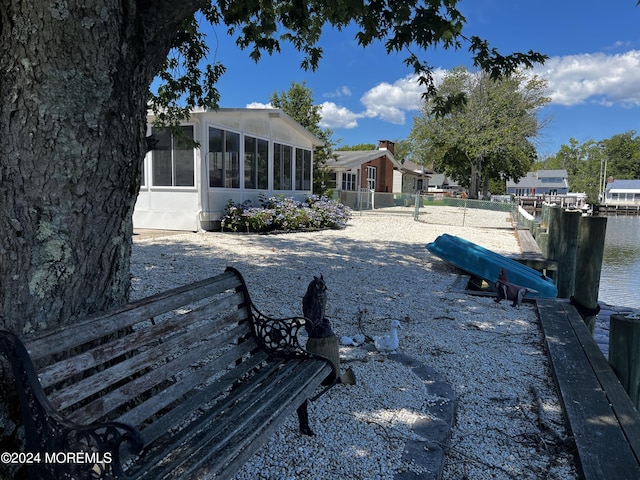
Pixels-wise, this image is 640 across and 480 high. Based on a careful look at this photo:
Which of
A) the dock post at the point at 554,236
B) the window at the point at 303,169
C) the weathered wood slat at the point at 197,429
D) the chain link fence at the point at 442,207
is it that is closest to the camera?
the weathered wood slat at the point at 197,429

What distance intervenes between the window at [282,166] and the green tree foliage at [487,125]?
21.2 metres

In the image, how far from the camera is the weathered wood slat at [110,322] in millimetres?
1678

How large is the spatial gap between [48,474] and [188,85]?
5.03 m

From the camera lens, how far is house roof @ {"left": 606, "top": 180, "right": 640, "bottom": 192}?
8056cm

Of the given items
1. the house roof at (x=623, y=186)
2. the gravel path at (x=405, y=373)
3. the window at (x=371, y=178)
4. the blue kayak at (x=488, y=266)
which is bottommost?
the gravel path at (x=405, y=373)

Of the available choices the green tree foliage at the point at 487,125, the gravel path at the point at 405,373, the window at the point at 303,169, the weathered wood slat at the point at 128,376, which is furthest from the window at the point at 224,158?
the green tree foliage at the point at 487,125

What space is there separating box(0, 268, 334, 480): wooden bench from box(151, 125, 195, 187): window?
1001cm

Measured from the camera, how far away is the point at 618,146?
357 feet

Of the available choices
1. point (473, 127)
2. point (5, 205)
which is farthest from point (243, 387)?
point (473, 127)

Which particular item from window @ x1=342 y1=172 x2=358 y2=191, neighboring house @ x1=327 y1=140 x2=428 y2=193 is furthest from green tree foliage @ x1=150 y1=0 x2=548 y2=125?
window @ x1=342 y1=172 x2=358 y2=191

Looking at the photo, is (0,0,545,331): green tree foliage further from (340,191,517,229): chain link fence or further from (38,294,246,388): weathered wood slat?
(340,191,517,229): chain link fence

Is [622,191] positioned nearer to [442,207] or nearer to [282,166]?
[442,207]

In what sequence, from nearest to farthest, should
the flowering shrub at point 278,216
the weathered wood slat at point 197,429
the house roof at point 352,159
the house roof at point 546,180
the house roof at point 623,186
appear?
the weathered wood slat at point 197,429 < the flowering shrub at point 278,216 < the house roof at point 352,159 < the house roof at point 623,186 < the house roof at point 546,180

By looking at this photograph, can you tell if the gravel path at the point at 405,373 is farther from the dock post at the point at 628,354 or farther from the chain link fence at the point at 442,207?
the chain link fence at the point at 442,207
